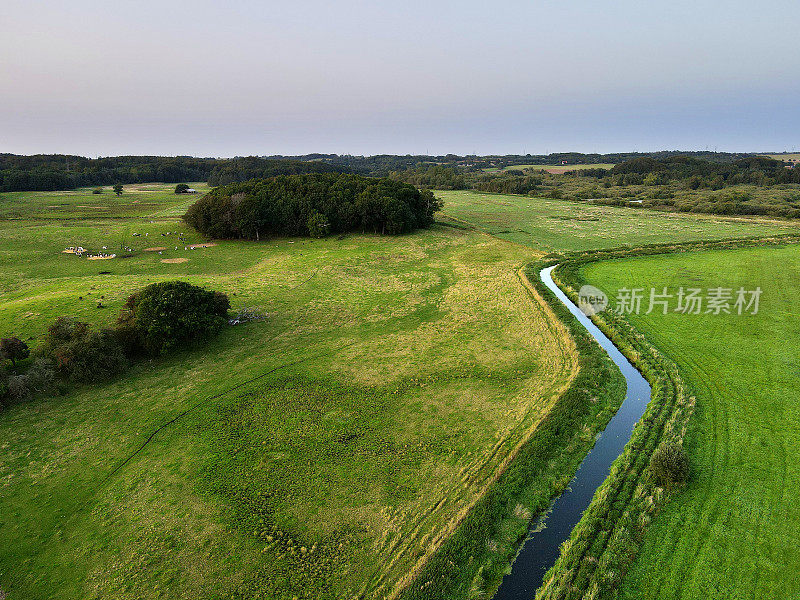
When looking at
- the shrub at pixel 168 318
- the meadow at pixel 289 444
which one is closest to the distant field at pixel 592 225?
the meadow at pixel 289 444

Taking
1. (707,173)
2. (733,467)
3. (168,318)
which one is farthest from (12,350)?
(707,173)

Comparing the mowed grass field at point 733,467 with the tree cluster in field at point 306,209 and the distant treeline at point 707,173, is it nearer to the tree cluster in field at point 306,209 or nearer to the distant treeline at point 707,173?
the tree cluster in field at point 306,209

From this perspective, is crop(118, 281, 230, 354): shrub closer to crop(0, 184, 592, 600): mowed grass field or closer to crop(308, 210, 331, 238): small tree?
crop(0, 184, 592, 600): mowed grass field

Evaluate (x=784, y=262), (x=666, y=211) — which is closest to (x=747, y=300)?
(x=784, y=262)

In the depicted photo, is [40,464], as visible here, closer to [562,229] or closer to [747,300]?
[747,300]

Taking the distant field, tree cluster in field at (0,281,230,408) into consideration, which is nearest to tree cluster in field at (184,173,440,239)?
the distant field

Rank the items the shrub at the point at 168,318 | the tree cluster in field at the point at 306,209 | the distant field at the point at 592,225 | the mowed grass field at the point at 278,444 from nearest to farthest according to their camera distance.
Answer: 1. the mowed grass field at the point at 278,444
2. the shrub at the point at 168,318
3. the tree cluster in field at the point at 306,209
4. the distant field at the point at 592,225

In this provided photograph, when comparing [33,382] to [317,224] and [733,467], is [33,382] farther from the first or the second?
[317,224]
